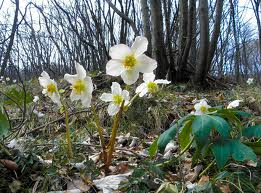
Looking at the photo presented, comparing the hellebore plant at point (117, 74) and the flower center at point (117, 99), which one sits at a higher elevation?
the hellebore plant at point (117, 74)

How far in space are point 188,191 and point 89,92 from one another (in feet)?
1.93

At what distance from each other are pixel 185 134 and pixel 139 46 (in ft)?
1.35

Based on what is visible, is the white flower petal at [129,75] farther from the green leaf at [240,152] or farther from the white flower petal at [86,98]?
the green leaf at [240,152]

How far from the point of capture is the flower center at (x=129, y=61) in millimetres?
1488

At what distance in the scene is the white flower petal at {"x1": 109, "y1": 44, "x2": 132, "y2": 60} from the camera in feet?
4.83

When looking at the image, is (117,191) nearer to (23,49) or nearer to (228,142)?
(228,142)

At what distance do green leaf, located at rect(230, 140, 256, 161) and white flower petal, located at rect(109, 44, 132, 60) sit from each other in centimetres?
53

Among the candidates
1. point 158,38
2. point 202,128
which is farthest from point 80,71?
point 158,38

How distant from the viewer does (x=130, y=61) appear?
149 cm

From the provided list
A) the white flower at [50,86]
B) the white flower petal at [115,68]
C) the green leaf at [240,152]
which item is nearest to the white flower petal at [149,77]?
the white flower petal at [115,68]

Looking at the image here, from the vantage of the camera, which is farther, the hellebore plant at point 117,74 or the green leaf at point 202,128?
the hellebore plant at point 117,74

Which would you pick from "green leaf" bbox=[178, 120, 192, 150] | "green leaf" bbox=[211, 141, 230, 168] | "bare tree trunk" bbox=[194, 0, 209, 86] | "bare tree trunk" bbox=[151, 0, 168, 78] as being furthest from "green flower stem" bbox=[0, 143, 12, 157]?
"bare tree trunk" bbox=[194, 0, 209, 86]

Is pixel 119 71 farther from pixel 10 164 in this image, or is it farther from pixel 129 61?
pixel 10 164

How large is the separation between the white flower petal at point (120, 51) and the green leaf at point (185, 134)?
14.6 inches
